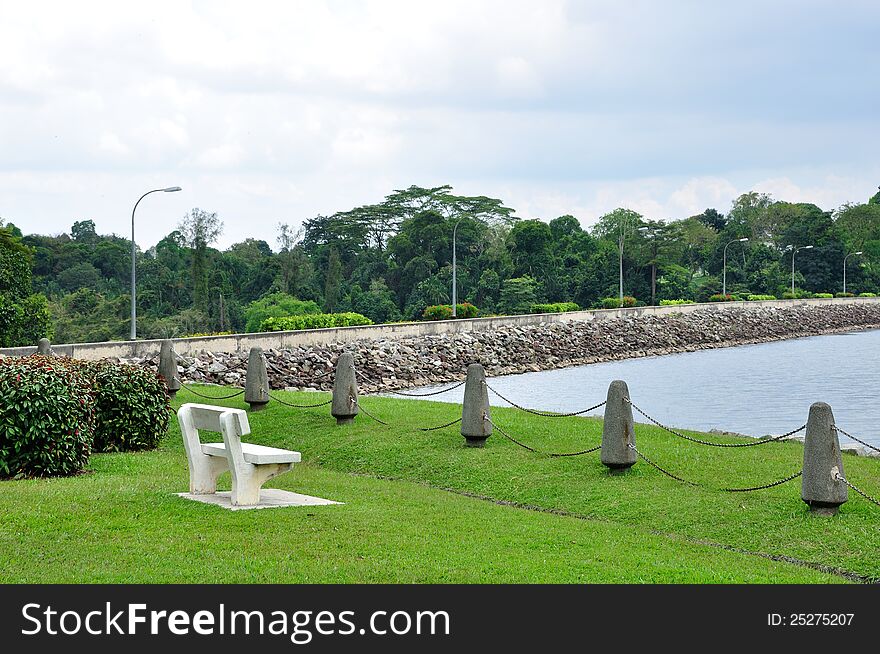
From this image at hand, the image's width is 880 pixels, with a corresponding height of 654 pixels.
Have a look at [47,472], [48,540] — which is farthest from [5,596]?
[47,472]

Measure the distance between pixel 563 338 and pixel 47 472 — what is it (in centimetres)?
4326

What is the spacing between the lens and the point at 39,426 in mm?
12070

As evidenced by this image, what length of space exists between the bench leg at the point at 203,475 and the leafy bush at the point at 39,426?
7.78ft

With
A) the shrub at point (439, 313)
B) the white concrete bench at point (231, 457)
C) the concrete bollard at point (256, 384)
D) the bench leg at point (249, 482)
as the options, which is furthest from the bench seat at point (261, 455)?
the shrub at point (439, 313)

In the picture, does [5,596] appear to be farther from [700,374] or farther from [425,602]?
[700,374]

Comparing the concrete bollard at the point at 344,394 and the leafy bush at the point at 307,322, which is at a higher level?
the leafy bush at the point at 307,322

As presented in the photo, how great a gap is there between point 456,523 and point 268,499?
2141 millimetres

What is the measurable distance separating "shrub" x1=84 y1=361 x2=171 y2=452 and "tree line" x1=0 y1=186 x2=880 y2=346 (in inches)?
1842

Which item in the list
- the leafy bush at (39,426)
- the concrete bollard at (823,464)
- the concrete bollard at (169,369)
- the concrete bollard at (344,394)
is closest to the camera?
the concrete bollard at (823,464)

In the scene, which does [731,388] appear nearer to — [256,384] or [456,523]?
[256,384]

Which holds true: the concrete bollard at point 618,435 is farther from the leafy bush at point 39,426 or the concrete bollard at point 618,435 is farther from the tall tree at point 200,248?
the tall tree at point 200,248

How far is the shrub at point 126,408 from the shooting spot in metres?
14.8

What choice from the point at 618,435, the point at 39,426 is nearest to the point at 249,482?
the point at 39,426

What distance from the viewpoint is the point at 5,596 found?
6.62 metres
